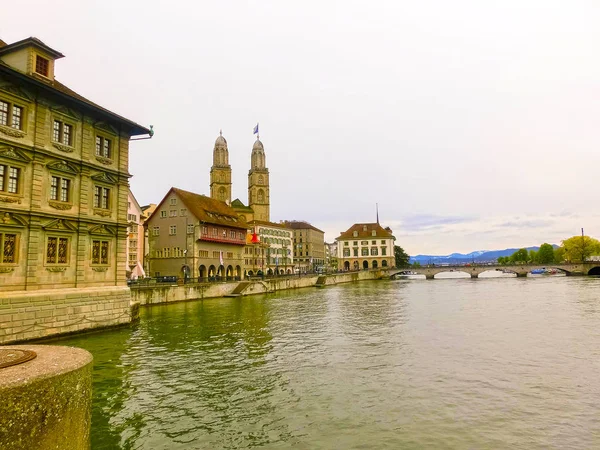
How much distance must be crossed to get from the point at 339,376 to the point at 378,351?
5.08 m

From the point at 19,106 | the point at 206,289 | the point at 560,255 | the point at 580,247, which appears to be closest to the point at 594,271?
the point at 580,247

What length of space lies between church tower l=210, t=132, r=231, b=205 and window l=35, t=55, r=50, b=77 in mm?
115057

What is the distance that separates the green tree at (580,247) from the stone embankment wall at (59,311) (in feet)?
482

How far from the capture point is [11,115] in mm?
20406

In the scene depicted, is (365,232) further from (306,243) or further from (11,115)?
(11,115)

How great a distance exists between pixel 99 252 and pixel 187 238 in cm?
3720

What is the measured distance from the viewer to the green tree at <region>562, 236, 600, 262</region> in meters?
136

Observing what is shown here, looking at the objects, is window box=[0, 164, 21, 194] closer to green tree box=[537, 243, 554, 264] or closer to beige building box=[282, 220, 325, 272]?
beige building box=[282, 220, 325, 272]

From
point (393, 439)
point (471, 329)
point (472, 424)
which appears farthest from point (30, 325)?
point (471, 329)

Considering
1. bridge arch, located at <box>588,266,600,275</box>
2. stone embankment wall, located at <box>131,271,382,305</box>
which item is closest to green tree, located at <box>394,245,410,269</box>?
bridge arch, located at <box>588,266,600,275</box>

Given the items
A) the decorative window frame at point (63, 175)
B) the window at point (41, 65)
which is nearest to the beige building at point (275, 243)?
the decorative window frame at point (63, 175)

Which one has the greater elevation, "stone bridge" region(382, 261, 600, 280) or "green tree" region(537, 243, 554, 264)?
"green tree" region(537, 243, 554, 264)

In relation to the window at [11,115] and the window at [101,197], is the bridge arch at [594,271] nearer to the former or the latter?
the window at [101,197]

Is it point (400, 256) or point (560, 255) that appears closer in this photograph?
point (560, 255)
